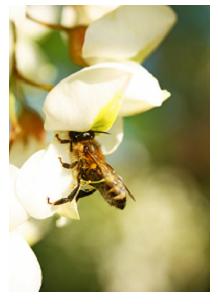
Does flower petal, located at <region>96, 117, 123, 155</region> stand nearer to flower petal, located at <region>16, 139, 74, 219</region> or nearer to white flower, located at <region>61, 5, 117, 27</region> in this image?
flower petal, located at <region>16, 139, 74, 219</region>

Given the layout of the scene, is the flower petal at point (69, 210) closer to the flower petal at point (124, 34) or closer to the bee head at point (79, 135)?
the bee head at point (79, 135)

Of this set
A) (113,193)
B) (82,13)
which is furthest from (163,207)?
(82,13)

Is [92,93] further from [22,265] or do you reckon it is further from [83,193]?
[22,265]

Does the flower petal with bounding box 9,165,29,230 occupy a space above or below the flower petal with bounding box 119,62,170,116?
below

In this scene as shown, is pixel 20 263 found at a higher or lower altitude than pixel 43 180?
lower

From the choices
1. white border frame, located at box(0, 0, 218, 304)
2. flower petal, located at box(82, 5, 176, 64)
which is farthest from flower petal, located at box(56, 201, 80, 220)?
flower petal, located at box(82, 5, 176, 64)
